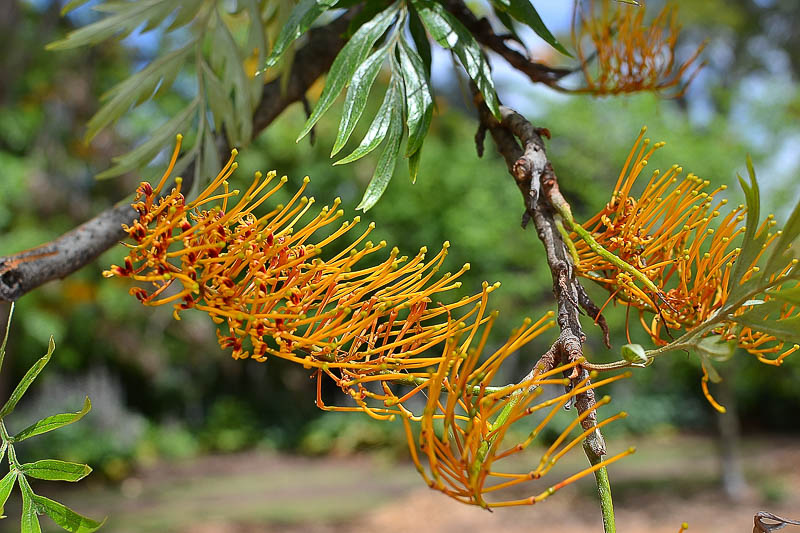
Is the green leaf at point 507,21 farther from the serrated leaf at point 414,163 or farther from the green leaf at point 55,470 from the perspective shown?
the green leaf at point 55,470

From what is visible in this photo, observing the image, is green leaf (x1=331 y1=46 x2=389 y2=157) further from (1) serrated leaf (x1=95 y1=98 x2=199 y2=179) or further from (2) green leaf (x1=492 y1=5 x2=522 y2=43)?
(1) serrated leaf (x1=95 y1=98 x2=199 y2=179)

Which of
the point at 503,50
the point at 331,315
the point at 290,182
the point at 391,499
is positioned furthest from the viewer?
the point at 290,182

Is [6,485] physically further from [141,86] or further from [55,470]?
[141,86]

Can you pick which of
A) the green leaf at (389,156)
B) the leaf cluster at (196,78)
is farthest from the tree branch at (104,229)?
the green leaf at (389,156)

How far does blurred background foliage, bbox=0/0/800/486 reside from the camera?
636 centimetres

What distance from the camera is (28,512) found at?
2.31 ft

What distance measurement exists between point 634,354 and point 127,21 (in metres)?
1.10

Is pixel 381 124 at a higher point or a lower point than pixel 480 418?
higher

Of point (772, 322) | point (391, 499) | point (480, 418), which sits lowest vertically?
point (480, 418)

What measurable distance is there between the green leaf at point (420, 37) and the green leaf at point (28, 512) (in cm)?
67

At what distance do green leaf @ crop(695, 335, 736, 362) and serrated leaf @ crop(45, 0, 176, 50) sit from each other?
110 centimetres

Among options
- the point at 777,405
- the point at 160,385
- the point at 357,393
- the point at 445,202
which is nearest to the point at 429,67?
the point at 357,393

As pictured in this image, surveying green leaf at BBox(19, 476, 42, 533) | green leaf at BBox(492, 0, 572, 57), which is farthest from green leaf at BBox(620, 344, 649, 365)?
green leaf at BBox(19, 476, 42, 533)

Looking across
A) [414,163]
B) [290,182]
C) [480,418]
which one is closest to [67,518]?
[480,418]
